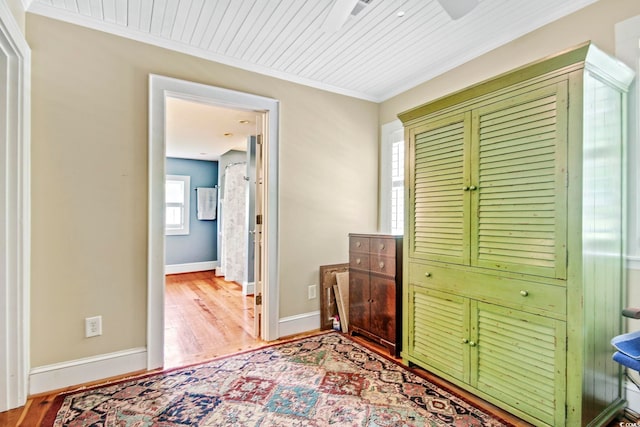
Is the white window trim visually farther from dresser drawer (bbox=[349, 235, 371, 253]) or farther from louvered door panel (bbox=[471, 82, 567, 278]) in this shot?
dresser drawer (bbox=[349, 235, 371, 253])

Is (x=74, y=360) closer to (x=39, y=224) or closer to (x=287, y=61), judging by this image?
(x=39, y=224)

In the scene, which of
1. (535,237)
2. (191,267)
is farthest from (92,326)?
(191,267)

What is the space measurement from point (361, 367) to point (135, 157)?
2265 millimetres

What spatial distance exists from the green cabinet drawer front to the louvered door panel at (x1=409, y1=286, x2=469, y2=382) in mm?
75

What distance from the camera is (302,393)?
2.05 metres

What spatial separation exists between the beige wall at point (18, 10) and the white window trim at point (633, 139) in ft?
11.3

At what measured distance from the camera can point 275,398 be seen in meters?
1.99

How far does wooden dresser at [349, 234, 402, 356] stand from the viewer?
259 cm

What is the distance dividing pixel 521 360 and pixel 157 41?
3170 mm

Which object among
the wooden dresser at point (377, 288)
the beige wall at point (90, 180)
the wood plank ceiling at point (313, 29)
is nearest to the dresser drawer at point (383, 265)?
the wooden dresser at point (377, 288)

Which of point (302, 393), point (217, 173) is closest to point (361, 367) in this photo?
point (302, 393)

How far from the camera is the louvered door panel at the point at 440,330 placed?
2.03m

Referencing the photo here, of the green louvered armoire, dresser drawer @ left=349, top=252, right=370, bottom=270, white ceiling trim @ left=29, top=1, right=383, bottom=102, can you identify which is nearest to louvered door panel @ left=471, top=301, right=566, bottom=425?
the green louvered armoire

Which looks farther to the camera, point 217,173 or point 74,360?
point 217,173
